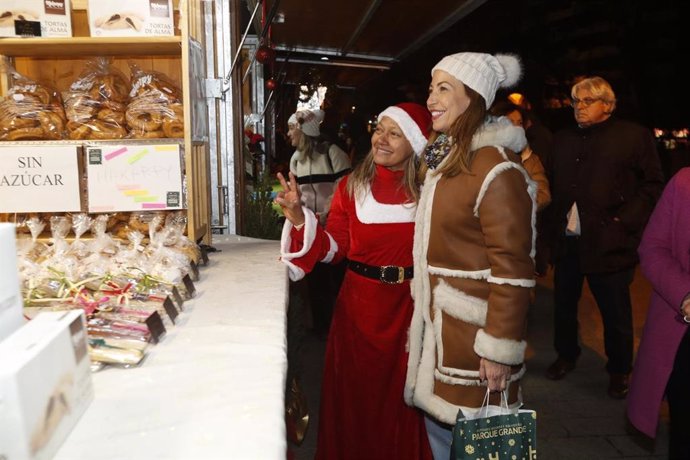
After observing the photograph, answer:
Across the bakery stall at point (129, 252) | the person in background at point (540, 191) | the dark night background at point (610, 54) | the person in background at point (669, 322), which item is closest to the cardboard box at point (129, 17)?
the bakery stall at point (129, 252)

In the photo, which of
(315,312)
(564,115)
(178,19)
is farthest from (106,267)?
(564,115)

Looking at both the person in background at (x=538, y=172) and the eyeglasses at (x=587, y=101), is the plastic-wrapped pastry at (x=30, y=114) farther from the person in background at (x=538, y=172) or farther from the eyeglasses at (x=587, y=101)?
the eyeglasses at (x=587, y=101)

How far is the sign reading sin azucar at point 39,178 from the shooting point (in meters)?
2.50

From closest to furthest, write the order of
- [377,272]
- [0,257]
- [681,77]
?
1. [0,257]
2. [377,272]
3. [681,77]

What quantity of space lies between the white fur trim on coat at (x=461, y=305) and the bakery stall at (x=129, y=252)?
→ 0.54m

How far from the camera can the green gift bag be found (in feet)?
5.86

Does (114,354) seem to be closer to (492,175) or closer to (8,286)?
(8,286)

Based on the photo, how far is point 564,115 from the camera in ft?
43.4

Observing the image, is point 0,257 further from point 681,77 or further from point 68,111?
point 681,77

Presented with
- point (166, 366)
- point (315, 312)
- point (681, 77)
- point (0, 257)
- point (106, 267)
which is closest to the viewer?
point (0, 257)

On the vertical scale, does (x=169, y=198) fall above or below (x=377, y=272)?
above

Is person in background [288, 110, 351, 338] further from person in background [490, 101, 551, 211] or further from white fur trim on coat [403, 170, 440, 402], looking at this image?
white fur trim on coat [403, 170, 440, 402]

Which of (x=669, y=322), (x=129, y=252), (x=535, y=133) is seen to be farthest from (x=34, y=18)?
(x=535, y=133)

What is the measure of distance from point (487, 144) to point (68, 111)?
1769mm
